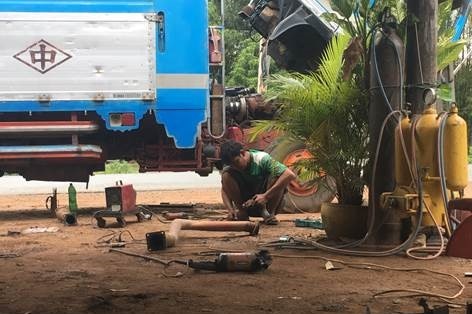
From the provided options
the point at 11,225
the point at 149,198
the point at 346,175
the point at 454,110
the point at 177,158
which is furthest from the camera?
the point at 149,198

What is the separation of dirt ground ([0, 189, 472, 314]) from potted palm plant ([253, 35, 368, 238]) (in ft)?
2.64

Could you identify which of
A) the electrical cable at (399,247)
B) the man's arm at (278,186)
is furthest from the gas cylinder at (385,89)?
the man's arm at (278,186)

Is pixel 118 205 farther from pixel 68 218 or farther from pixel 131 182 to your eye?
pixel 131 182

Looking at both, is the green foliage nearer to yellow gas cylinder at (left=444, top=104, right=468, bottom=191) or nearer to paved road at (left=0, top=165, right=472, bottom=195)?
yellow gas cylinder at (left=444, top=104, right=468, bottom=191)

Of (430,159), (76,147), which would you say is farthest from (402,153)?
(76,147)

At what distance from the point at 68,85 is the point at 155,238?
12.4 feet

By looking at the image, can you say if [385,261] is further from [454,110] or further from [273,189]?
[273,189]

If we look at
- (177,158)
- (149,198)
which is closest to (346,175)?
(177,158)

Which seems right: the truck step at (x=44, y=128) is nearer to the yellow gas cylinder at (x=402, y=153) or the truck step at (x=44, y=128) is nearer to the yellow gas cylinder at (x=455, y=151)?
the yellow gas cylinder at (x=402, y=153)

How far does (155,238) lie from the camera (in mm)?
5766

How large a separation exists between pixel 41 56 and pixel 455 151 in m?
5.61

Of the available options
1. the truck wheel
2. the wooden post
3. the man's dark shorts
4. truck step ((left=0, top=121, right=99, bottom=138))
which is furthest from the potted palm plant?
truck step ((left=0, top=121, right=99, bottom=138))

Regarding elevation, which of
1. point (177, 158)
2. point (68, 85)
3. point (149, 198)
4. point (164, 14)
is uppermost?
point (164, 14)

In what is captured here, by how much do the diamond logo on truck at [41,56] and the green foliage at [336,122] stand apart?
380 centimetres
